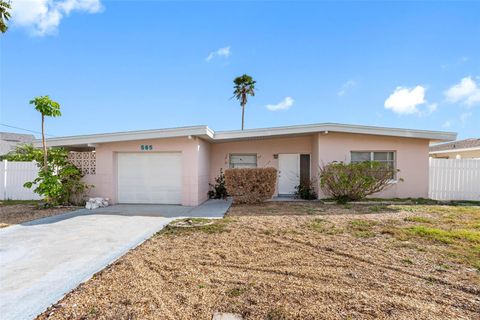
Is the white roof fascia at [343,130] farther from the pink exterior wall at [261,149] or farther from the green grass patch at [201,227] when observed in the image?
the green grass patch at [201,227]

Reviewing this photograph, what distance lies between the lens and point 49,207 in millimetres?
9547

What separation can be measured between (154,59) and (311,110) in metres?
10.1

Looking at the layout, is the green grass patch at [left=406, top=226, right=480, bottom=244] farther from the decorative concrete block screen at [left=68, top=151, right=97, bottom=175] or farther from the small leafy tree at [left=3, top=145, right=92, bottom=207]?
the decorative concrete block screen at [left=68, top=151, right=97, bottom=175]

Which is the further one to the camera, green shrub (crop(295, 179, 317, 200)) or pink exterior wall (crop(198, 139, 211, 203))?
green shrub (crop(295, 179, 317, 200))

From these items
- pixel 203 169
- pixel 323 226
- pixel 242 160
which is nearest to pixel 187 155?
pixel 203 169

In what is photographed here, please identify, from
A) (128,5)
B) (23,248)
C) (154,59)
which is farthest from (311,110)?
(23,248)

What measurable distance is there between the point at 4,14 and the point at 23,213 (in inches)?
267

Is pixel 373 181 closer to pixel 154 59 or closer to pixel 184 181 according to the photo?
pixel 184 181

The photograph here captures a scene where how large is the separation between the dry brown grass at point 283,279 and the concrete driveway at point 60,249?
341 millimetres

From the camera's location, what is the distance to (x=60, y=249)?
193 inches

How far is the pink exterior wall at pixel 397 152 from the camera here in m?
11.5

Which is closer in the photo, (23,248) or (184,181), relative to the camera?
(23,248)

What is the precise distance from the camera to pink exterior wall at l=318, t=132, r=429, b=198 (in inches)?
454

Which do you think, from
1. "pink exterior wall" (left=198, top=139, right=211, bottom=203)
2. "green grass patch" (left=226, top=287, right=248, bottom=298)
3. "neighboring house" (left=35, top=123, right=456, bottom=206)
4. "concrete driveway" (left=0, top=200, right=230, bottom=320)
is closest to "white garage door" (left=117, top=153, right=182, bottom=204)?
"neighboring house" (left=35, top=123, right=456, bottom=206)
